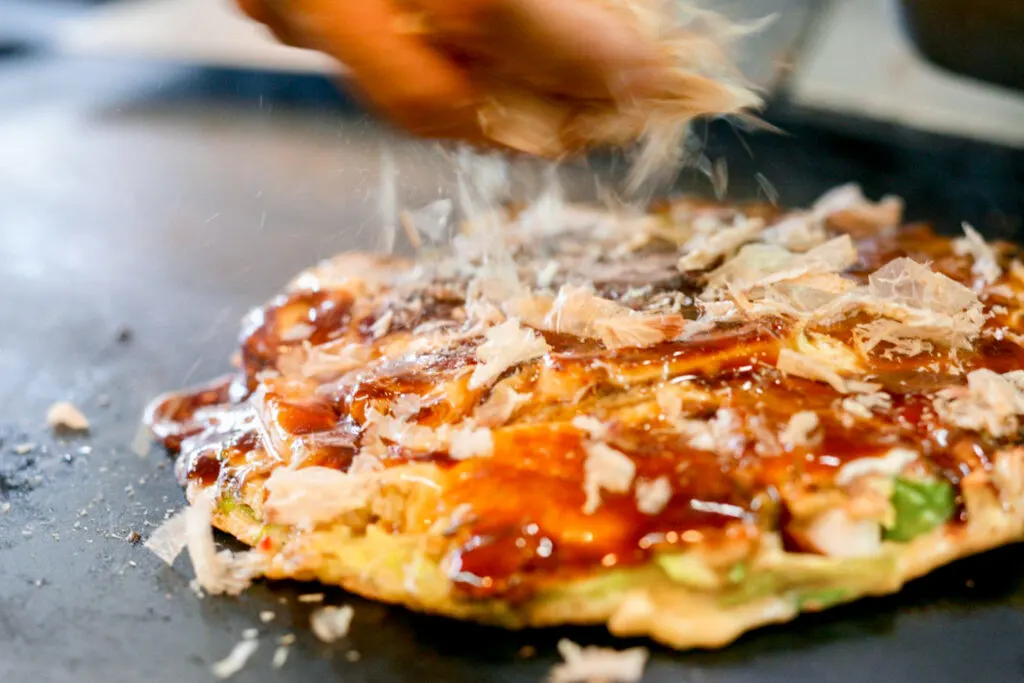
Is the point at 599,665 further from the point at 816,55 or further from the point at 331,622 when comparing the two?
the point at 816,55

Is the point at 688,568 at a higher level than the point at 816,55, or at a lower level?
higher

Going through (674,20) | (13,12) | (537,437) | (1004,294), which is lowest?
(13,12)

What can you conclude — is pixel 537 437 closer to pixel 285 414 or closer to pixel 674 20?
pixel 285 414

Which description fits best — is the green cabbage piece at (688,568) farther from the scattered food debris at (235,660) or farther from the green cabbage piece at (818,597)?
the scattered food debris at (235,660)

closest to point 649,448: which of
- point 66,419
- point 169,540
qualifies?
point 169,540

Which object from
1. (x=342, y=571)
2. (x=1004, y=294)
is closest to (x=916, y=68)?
(x=1004, y=294)

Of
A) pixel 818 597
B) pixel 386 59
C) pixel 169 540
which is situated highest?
pixel 386 59
